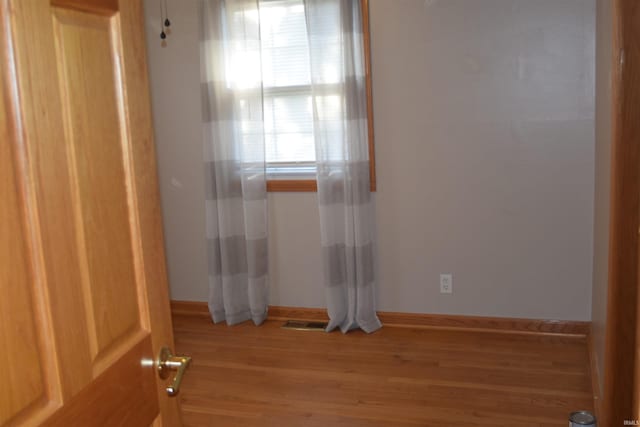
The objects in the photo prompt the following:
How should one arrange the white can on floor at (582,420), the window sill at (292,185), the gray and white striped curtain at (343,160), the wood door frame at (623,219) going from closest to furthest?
the white can on floor at (582,420) → the wood door frame at (623,219) → the gray and white striped curtain at (343,160) → the window sill at (292,185)

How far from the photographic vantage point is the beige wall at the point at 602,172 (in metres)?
2.42

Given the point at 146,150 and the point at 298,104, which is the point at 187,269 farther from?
the point at 146,150

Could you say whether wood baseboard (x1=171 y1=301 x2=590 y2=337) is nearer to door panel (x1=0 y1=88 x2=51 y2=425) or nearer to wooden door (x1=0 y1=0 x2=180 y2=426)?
wooden door (x1=0 y1=0 x2=180 y2=426)

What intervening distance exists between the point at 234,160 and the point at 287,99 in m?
0.51

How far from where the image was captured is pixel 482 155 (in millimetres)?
3336

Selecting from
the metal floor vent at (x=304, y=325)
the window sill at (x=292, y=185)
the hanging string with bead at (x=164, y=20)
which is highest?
the hanging string with bead at (x=164, y=20)

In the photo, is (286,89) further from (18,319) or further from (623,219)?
(18,319)

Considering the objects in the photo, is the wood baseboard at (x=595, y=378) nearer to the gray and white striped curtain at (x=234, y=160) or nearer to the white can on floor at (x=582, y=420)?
the white can on floor at (x=582, y=420)

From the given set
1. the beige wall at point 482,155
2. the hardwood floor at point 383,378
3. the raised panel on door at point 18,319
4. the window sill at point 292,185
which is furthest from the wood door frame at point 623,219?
the window sill at point 292,185

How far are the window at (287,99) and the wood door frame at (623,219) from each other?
163 cm

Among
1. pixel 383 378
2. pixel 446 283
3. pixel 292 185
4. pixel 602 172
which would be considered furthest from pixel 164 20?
pixel 602 172

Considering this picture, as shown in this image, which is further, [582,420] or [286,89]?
[286,89]

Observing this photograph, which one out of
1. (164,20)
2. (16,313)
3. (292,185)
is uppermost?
(164,20)

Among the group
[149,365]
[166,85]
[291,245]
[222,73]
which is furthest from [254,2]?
[149,365]
